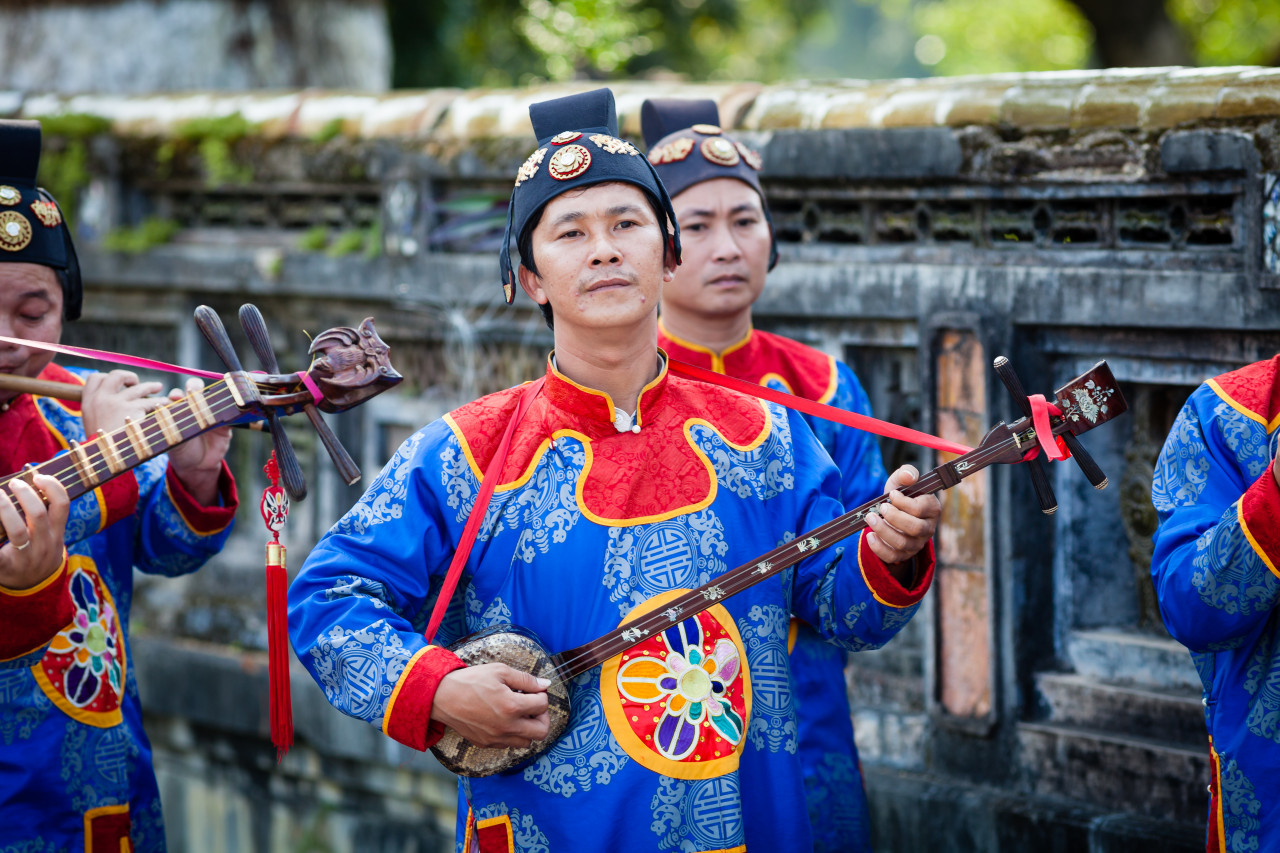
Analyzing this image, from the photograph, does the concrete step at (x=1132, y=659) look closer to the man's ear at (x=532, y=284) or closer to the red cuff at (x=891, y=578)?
the red cuff at (x=891, y=578)

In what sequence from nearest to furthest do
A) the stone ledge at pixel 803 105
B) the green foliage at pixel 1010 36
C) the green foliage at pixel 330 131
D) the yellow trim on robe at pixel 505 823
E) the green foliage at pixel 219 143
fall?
the yellow trim on robe at pixel 505 823, the stone ledge at pixel 803 105, the green foliage at pixel 330 131, the green foliage at pixel 219 143, the green foliage at pixel 1010 36

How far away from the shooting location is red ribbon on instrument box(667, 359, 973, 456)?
9.59ft

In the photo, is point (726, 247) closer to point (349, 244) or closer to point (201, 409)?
point (201, 409)

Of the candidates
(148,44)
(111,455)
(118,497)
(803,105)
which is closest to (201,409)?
(111,455)

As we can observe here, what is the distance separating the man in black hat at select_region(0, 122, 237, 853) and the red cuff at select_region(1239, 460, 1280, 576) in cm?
239

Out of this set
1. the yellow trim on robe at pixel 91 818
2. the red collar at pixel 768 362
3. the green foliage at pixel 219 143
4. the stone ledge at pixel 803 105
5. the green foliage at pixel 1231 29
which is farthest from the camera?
the green foliage at pixel 1231 29

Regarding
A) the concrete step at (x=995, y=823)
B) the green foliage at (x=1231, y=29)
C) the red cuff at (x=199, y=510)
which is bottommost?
the concrete step at (x=995, y=823)

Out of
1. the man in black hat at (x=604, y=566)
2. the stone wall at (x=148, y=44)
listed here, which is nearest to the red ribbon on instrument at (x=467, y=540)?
the man in black hat at (x=604, y=566)

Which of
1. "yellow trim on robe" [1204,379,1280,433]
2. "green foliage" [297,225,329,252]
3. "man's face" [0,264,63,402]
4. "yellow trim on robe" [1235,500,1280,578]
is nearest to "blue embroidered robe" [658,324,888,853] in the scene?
"yellow trim on robe" [1204,379,1280,433]

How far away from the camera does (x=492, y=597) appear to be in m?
2.80

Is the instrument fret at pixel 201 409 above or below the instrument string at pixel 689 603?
above

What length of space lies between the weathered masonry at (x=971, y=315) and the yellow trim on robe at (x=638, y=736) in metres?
1.56

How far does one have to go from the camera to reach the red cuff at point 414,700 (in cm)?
254

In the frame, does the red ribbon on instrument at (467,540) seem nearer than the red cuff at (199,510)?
Yes
